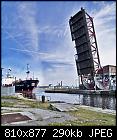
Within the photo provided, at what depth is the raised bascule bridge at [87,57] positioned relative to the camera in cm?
6769

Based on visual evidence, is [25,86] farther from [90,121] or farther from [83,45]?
[90,121]

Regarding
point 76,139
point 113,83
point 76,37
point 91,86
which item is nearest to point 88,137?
point 76,139

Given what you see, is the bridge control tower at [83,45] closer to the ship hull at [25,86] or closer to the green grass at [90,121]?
the ship hull at [25,86]

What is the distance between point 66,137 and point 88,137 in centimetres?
67

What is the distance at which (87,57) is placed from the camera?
69.5 meters

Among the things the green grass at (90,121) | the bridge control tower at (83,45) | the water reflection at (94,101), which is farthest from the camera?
the bridge control tower at (83,45)

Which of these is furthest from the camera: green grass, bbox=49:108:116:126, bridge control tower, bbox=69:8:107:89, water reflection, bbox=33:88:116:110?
bridge control tower, bbox=69:8:107:89

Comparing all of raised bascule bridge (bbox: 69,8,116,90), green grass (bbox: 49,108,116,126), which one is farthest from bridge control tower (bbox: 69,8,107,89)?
green grass (bbox: 49,108,116,126)

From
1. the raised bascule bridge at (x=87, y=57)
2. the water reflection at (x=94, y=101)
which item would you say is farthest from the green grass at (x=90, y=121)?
the raised bascule bridge at (x=87, y=57)

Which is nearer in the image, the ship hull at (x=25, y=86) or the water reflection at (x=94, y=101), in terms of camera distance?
the water reflection at (x=94, y=101)

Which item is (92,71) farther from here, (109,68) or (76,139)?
(76,139)

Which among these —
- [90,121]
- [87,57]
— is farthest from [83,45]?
[90,121]

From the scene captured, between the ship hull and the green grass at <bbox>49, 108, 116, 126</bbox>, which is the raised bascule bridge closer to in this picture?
the ship hull

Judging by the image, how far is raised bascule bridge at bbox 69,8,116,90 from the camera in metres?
67.7
